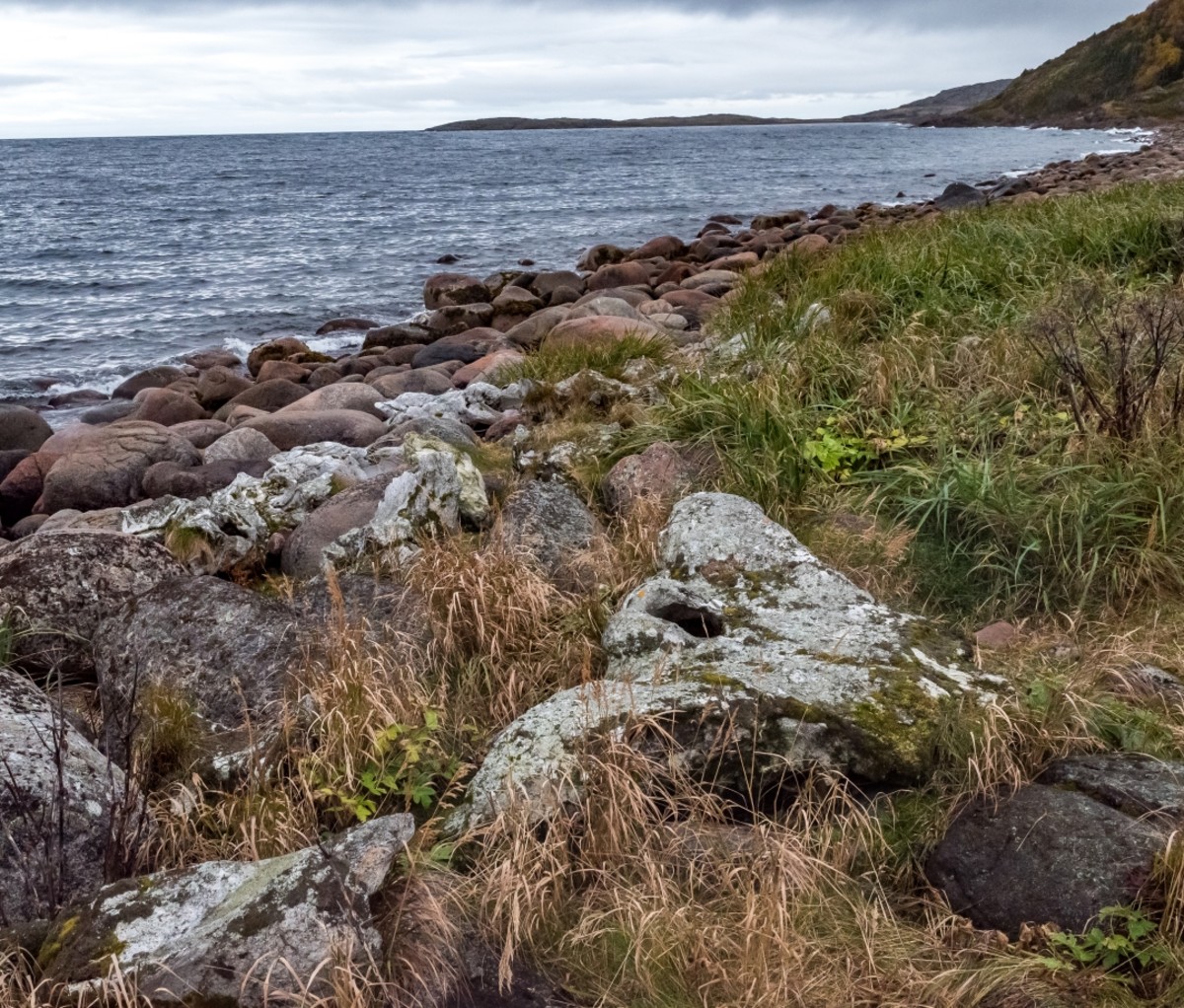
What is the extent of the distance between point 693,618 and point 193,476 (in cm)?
608

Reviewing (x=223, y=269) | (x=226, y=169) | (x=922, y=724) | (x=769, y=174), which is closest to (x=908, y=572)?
(x=922, y=724)

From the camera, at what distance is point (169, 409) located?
39.3 feet

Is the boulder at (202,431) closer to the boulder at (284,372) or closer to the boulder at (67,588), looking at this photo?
the boulder at (284,372)

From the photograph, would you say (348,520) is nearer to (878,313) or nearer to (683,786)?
(683,786)

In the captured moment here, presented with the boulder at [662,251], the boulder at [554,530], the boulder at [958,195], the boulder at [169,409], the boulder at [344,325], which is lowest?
the boulder at [169,409]

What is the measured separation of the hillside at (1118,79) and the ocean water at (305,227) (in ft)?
49.5

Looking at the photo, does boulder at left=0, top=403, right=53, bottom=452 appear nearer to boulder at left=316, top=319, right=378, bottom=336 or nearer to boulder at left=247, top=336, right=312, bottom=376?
boulder at left=247, top=336, right=312, bottom=376

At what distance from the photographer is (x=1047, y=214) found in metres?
9.21

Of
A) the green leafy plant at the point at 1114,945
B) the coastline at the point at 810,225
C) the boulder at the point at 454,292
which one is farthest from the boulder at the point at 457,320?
the green leafy plant at the point at 1114,945

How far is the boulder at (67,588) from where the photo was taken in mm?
4512

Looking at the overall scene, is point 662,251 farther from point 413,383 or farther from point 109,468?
point 109,468

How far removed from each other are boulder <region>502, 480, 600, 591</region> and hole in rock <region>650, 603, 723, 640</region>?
78 centimetres

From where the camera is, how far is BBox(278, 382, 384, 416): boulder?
10977 mm

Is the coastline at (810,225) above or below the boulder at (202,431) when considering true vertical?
above
